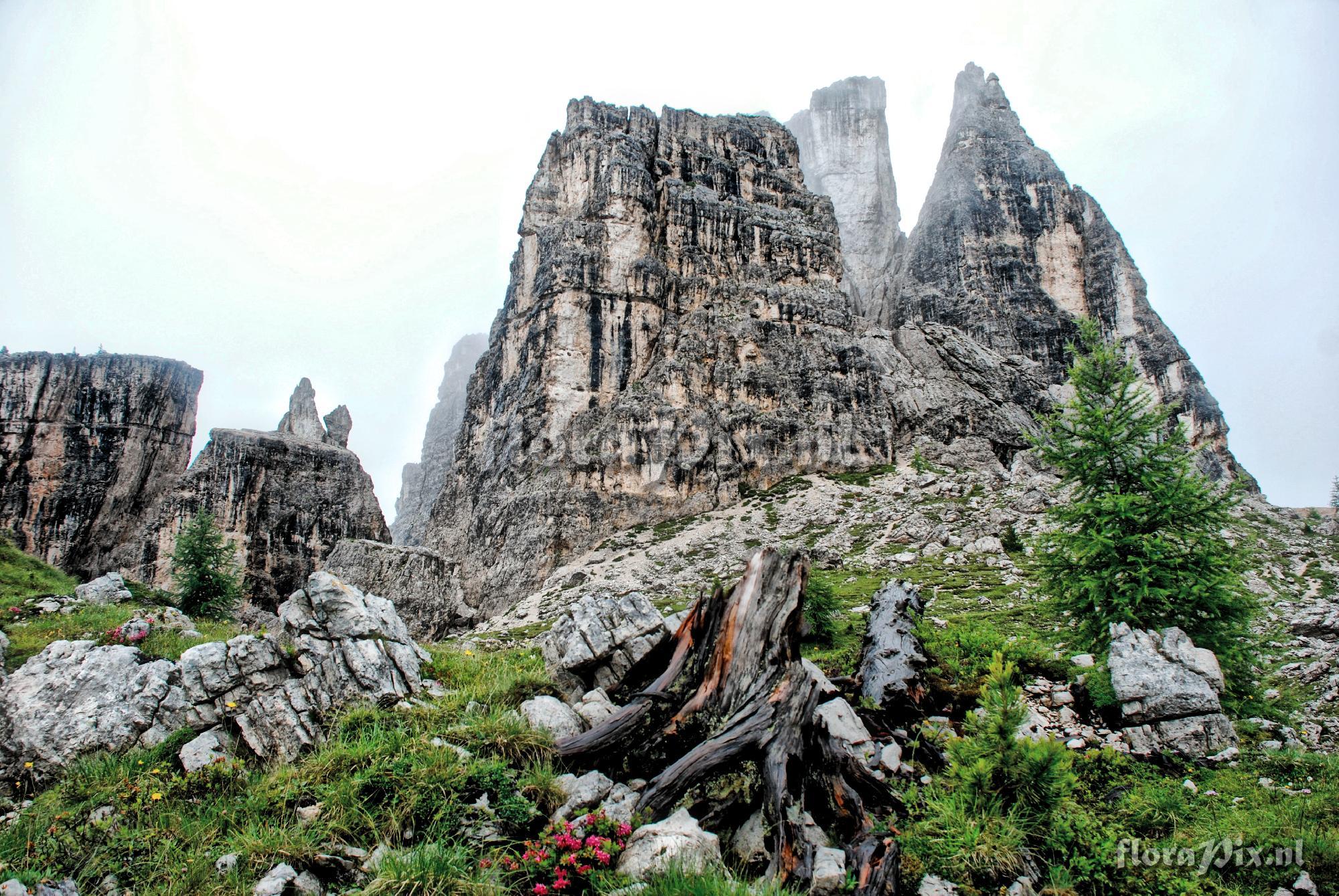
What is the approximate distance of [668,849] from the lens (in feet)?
23.6

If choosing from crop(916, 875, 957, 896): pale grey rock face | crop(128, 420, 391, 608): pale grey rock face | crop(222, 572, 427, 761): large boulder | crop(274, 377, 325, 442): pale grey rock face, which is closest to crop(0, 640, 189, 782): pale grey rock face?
crop(222, 572, 427, 761): large boulder

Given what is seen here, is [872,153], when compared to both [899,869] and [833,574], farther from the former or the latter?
[899,869]

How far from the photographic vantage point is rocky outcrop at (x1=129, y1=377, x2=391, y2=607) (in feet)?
157

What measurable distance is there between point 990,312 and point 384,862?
73.5 metres

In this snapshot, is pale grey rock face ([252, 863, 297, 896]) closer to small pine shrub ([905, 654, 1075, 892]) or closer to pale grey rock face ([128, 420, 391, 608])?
small pine shrub ([905, 654, 1075, 892])

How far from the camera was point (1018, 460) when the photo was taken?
44.0m

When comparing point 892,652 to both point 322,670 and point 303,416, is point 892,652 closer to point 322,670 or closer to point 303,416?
point 322,670

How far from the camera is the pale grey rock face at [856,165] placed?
113 metres

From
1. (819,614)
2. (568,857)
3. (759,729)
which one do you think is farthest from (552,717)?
(819,614)

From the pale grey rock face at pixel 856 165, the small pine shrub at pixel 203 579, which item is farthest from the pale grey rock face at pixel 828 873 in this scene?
the pale grey rock face at pixel 856 165

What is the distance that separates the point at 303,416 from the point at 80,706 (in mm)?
64767

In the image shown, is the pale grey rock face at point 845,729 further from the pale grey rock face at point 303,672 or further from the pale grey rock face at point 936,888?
the pale grey rock face at point 303,672

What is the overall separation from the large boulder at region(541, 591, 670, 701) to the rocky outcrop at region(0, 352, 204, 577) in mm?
49709

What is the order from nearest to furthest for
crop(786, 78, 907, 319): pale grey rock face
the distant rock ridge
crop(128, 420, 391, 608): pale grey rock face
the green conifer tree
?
the green conifer tree < crop(128, 420, 391, 608): pale grey rock face < the distant rock ridge < crop(786, 78, 907, 319): pale grey rock face
